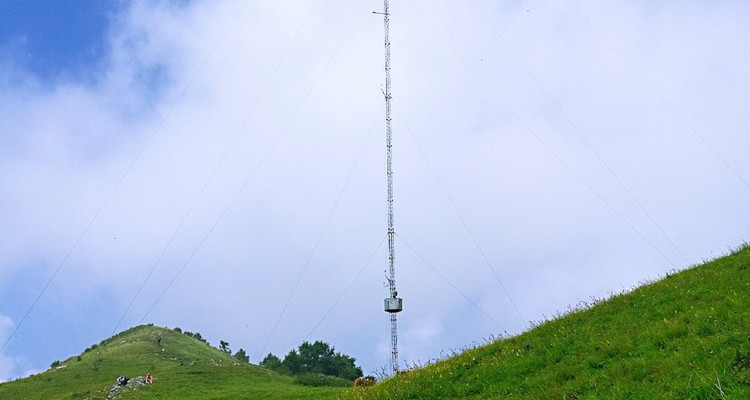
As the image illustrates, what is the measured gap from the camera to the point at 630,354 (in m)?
17.4

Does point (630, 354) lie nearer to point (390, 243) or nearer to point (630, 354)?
point (630, 354)

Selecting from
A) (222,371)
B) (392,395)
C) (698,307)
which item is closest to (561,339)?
(698,307)

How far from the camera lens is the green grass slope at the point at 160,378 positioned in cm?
4928

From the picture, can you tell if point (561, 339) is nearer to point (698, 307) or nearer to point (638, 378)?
point (698, 307)

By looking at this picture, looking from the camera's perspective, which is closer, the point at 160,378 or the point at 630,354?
the point at 630,354

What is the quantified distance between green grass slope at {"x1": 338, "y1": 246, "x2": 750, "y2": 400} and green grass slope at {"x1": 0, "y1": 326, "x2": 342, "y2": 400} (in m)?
14.1

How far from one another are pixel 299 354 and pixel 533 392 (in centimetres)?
9755

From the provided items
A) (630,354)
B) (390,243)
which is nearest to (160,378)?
(390,243)

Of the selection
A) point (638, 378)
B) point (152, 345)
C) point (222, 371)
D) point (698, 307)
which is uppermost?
point (152, 345)

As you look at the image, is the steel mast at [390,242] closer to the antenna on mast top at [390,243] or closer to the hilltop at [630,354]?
the antenna on mast top at [390,243]

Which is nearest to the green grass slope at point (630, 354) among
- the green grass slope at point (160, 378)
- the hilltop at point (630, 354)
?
the hilltop at point (630, 354)

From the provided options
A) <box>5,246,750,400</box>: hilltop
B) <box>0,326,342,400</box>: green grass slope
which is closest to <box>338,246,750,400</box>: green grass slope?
<box>5,246,750,400</box>: hilltop

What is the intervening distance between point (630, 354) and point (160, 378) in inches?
1923

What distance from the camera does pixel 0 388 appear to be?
69.9 meters
